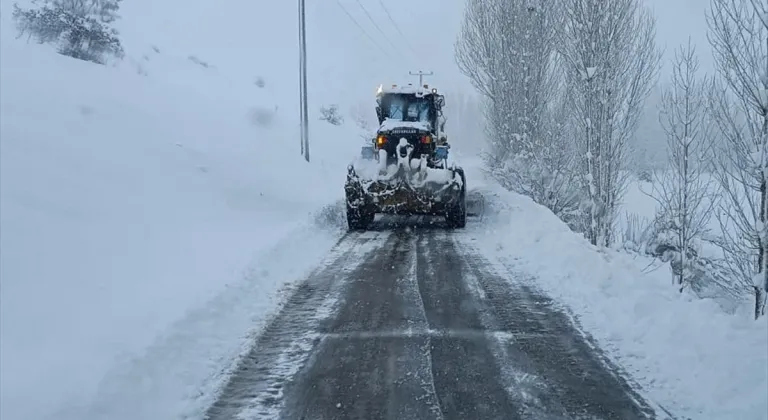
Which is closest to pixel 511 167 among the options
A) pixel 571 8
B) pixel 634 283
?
pixel 571 8

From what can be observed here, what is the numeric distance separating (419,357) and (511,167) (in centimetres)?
1628

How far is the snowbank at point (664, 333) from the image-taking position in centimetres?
428

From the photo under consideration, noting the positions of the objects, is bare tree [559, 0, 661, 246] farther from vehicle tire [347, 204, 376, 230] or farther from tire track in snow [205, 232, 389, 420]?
tire track in snow [205, 232, 389, 420]

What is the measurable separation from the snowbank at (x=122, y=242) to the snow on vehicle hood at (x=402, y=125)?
2.59 metres

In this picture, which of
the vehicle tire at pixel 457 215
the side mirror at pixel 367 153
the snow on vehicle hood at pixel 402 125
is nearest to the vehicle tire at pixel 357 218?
the vehicle tire at pixel 457 215

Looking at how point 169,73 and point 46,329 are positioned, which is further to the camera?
point 169,73

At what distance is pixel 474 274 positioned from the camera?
28.3 ft

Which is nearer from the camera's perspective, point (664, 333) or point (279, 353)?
point (279, 353)

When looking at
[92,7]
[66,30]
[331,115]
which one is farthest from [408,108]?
[331,115]

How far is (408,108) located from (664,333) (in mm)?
10451

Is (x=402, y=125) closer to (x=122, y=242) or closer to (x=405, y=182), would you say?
(x=405, y=182)

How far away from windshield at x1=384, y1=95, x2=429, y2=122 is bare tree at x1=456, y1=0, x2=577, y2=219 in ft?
14.1

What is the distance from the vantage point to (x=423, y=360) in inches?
202

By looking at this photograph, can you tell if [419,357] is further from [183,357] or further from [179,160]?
[179,160]
